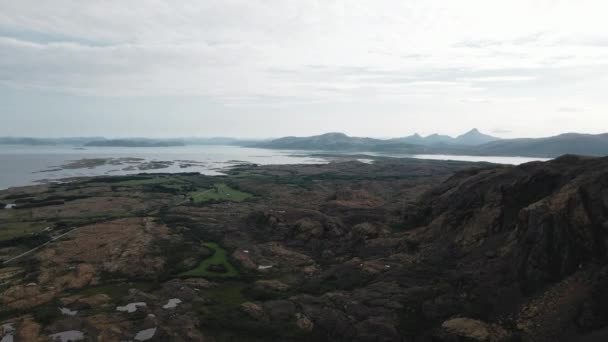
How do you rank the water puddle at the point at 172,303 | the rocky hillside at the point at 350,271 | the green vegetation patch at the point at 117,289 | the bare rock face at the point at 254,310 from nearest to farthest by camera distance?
the rocky hillside at the point at 350,271
the bare rock face at the point at 254,310
the water puddle at the point at 172,303
the green vegetation patch at the point at 117,289

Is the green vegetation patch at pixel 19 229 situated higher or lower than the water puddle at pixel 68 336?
lower

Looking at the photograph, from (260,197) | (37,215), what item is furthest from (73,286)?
(260,197)

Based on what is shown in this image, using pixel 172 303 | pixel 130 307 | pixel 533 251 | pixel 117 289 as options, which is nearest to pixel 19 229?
pixel 117 289

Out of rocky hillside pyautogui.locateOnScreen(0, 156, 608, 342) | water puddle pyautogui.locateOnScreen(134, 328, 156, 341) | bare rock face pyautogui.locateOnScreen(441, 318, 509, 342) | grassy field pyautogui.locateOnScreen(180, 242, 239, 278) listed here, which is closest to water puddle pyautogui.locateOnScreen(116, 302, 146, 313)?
rocky hillside pyautogui.locateOnScreen(0, 156, 608, 342)

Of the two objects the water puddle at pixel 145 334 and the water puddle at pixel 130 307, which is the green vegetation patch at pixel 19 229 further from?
the water puddle at pixel 145 334

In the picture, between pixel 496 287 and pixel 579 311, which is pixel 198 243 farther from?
pixel 579 311

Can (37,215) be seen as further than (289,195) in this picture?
No

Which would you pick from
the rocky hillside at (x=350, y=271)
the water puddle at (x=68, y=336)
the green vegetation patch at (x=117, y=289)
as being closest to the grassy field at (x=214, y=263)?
the rocky hillside at (x=350, y=271)
